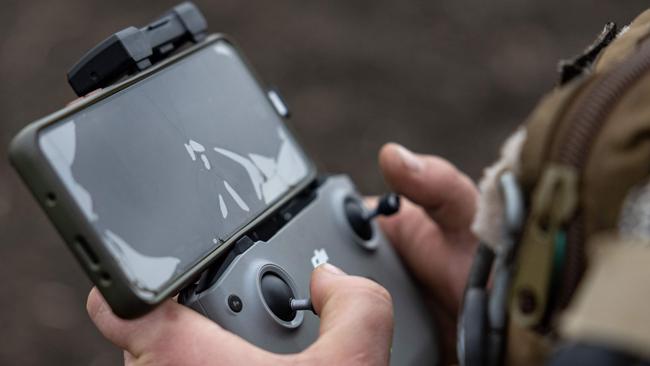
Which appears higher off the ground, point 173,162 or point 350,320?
point 173,162

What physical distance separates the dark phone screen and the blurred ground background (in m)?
0.87

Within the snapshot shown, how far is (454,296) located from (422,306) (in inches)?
2.1

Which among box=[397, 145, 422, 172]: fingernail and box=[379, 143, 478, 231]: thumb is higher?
box=[397, 145, 422, 172]: fingernail

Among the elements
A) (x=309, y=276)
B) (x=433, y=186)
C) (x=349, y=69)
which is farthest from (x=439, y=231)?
(x=349, y=69)

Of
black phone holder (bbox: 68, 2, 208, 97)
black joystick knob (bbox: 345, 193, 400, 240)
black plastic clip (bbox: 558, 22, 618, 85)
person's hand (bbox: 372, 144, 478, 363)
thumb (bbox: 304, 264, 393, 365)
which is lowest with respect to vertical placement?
person's hand (bbox: 372, 144, 478, 363)

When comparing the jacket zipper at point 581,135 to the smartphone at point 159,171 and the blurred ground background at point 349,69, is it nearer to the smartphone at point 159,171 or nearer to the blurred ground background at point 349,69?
the smartphone at point 159,171

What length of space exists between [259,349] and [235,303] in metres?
0.07

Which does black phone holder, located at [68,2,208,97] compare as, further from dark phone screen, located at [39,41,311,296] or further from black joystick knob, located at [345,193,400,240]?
black joystick knob, located at [345,193,400,240]

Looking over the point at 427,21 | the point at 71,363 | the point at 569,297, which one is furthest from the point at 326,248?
the point at 427,21

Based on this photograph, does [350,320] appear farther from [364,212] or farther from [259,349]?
[364,212]

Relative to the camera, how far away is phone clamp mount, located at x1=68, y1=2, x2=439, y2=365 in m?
Result: 0.60

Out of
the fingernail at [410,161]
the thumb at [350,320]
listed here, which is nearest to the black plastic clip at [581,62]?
the thumb at [350,320]

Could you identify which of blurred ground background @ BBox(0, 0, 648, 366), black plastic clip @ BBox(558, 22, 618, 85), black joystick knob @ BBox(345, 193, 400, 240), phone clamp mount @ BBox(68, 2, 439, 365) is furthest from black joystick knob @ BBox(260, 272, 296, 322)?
blurred ground background @ BBox(0, 0, 648, 366)

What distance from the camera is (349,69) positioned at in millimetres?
1738
